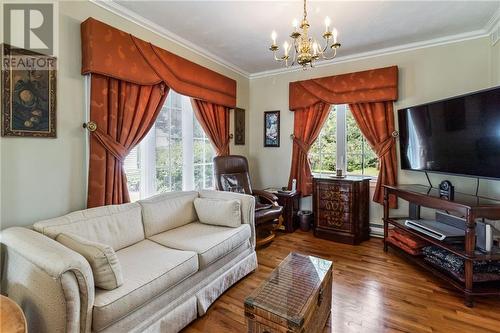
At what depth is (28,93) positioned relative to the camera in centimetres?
182

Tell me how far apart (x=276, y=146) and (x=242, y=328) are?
2890 mm

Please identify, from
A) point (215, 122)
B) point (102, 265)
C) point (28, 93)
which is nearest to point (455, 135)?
point (215, 122)

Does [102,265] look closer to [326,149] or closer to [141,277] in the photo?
[141,277]

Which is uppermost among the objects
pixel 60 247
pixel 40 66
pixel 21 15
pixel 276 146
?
pixel 21 15

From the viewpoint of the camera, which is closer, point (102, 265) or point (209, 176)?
point (102, 265)

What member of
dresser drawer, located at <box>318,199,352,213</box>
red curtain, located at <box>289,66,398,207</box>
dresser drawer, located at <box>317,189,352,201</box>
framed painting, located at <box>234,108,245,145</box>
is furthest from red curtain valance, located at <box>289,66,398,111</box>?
dresser drawer, located at <box>318,199,352,213</box>

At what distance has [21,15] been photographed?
1.82 metres

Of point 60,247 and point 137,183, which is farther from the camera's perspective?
point 137,183

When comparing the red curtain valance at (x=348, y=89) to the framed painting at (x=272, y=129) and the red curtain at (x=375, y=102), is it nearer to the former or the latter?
the red curtain at (x=375, y=102)

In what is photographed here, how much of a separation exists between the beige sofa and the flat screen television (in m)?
2.01

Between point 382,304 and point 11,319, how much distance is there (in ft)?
7.48

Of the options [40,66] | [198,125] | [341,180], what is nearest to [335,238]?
[341,180]

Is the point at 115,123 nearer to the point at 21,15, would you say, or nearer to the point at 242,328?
the point at 21,15

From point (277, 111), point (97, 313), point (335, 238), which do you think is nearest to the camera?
point (97, 313)
